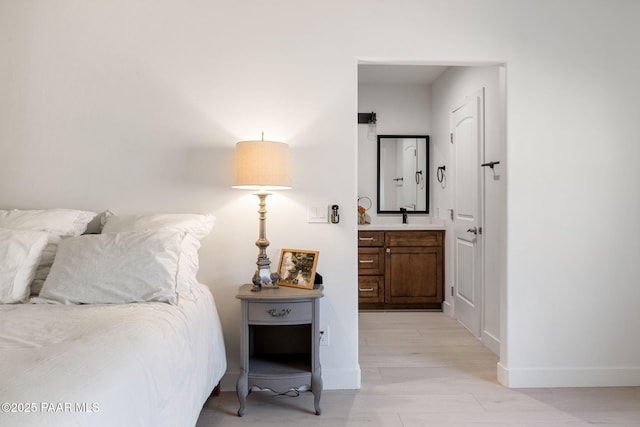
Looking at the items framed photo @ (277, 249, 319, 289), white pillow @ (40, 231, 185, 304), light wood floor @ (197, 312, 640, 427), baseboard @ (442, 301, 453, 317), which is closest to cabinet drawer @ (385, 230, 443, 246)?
baseboard @ (442, 301, 453, 317)

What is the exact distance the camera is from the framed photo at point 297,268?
249 centimetres

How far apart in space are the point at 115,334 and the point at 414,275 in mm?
3498

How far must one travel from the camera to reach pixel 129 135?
261cm

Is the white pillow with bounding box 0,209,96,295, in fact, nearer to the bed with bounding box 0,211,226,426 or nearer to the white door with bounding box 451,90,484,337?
the bed with bounding box 0,211,226,426

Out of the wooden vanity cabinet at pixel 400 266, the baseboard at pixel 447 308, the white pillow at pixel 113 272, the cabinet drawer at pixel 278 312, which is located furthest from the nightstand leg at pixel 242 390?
the baseboard at pixel 447 308

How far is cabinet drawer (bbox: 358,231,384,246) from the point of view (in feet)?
14.8

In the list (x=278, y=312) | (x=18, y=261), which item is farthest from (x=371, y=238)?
(x=18, y=261)

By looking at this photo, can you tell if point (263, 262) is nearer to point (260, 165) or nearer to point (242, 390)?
point (260, 165)

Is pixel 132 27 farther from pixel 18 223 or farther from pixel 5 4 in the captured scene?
pixel 18 223

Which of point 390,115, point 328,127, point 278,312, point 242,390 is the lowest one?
point 242,390

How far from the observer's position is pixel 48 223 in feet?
7.60

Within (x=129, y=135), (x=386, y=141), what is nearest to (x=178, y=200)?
(x=129, y=135)

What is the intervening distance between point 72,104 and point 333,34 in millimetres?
1635

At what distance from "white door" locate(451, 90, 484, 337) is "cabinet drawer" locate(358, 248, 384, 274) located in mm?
759
